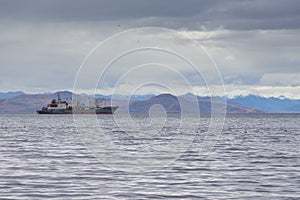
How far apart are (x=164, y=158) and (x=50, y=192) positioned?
3039 centimetres

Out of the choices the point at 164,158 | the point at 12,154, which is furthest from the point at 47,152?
the point at 164,158

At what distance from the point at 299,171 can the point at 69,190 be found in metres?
22.6

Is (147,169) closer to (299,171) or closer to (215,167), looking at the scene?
(215,167)

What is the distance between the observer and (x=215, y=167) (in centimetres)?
6278

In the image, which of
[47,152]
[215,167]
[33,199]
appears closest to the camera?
[33,199]

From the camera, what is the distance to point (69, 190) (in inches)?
1804

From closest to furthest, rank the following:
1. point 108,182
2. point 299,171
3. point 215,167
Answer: point 108,182 < point 299,171 < point 215,167

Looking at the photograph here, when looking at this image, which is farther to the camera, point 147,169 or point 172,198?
point 147,169

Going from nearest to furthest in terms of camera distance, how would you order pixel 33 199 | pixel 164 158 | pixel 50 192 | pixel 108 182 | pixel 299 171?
pixel 33 199 → pixel 50 192 → pixel 108 182 → pixel 299 171 → pixel 164 158

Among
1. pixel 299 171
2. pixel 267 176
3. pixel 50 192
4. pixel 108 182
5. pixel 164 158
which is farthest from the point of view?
pixel 164 158

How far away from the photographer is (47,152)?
266 ft

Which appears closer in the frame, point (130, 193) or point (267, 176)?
point (130, 193)

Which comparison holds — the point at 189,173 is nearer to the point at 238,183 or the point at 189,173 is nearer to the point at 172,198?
the point at 238,183

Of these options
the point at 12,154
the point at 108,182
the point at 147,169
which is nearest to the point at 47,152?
the point at 12,154
